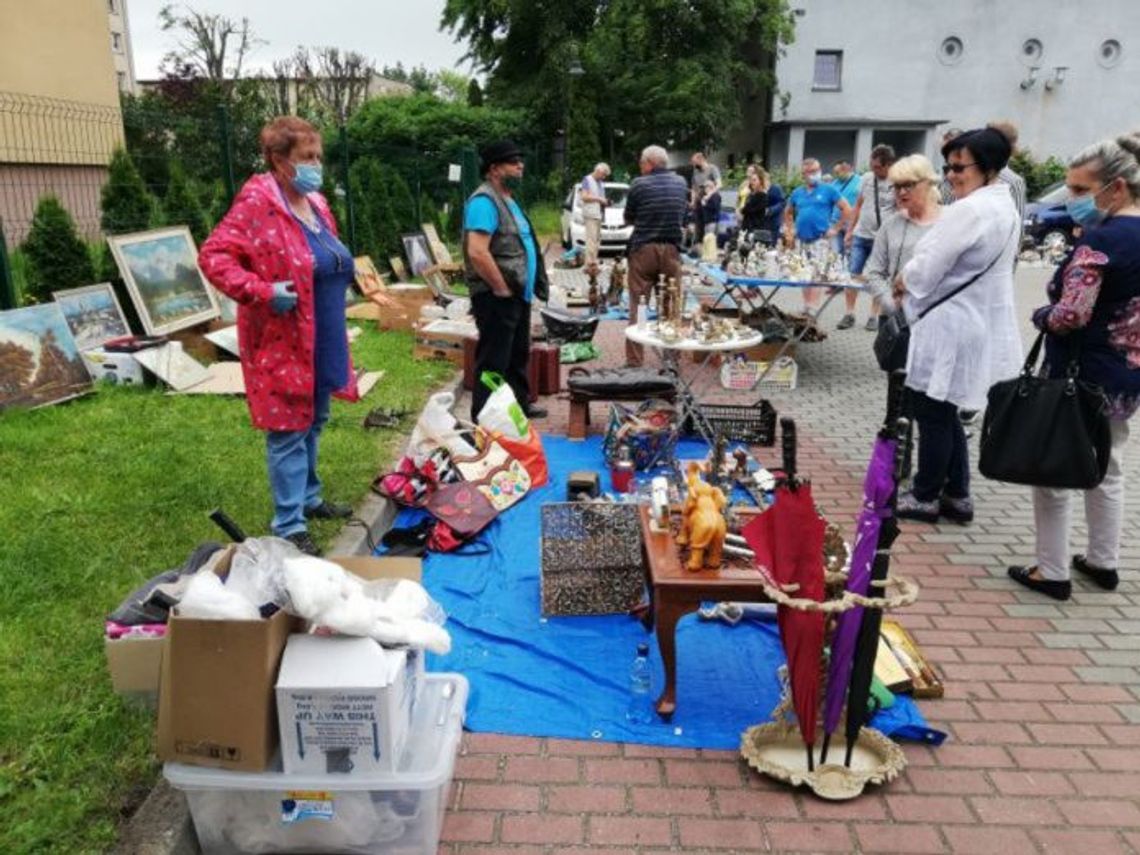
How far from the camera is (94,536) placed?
3865 mm

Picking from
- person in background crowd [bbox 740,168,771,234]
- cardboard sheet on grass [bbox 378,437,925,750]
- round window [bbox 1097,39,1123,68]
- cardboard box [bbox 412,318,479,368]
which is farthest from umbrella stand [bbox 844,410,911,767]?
round window [bbox 1097,39,1123,68]

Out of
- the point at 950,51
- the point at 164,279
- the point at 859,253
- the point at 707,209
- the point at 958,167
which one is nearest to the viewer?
the point at 958,167

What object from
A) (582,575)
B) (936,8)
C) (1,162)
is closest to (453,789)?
(582,575)

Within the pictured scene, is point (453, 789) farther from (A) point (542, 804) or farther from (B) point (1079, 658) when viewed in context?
(B) point (1079, 658)

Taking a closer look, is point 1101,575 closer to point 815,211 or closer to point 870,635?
point 870,635

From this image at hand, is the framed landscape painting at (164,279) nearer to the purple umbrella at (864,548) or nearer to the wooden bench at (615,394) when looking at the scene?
the wooden bench at (615,394)

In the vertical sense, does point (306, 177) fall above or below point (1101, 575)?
above

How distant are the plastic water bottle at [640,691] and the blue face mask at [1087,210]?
250cm

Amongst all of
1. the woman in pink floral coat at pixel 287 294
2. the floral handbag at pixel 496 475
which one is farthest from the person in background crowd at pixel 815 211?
the woman in pink floral coat at pixel 287 294

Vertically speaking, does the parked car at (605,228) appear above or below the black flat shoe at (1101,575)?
above

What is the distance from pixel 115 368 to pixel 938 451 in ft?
18.9

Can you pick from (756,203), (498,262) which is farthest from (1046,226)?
(498,262)

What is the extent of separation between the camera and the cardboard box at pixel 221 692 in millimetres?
2146

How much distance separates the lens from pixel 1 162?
13883 millimetres
